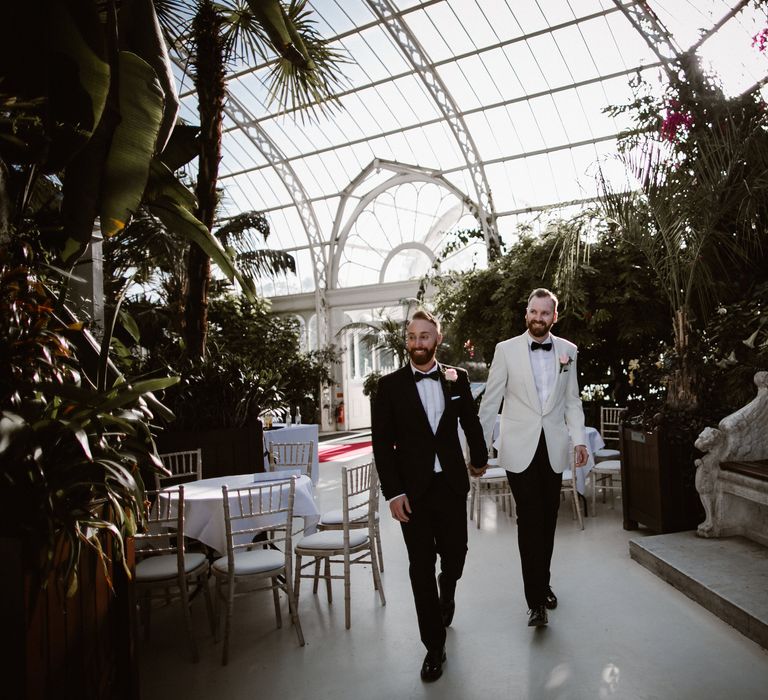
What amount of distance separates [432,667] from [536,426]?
131cm

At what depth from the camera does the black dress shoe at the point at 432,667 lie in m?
3.12

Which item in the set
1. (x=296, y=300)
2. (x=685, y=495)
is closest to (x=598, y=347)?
(x=685, y=495)

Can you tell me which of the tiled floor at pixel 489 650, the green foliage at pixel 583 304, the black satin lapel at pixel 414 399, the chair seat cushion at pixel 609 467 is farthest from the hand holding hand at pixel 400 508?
the green foliage at pixel 583 304

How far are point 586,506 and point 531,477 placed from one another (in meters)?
3.30

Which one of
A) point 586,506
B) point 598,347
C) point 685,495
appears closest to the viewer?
point 685,495

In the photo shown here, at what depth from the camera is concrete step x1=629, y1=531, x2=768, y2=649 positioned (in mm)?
3506

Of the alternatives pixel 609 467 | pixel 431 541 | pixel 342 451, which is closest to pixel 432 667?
pixel 431 541

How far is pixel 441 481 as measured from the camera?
3156mm

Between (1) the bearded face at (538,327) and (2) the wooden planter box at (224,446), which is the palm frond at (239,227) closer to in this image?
(2) the wooden planter box at (224,446)

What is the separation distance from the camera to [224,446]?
676 cm

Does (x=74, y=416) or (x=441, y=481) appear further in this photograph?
(x=441, y=481)

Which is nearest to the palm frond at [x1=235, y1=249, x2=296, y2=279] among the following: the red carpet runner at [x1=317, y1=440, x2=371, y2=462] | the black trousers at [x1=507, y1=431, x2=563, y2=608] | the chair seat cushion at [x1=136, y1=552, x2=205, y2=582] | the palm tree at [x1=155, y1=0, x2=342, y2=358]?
the red carpet runner at [x1=317, y1=440, x2=371, y2=462]

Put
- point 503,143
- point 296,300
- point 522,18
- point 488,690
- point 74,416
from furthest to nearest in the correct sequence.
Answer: point 296,300 < point 503,143 < point 522,18 < point 488,690 < point 74,416

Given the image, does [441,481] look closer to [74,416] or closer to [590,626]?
[590,626]
